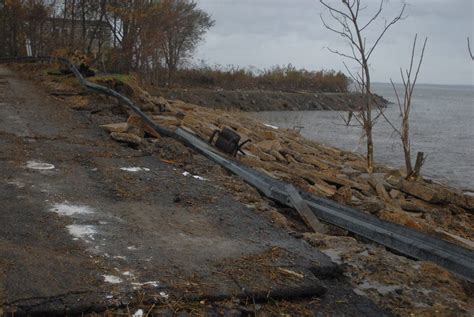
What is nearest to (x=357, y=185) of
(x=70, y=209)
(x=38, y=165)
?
(x=38, y=165)

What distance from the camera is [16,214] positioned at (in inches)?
184

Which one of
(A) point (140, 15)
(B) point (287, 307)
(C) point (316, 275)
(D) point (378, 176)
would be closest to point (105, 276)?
(B) point (287, 307)

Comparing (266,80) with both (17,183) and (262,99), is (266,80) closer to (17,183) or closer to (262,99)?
(262,99)

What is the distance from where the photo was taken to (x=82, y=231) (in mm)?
4391

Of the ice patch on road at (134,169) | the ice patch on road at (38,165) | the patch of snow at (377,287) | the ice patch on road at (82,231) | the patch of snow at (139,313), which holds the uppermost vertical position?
the ice patch on road at (38,165)

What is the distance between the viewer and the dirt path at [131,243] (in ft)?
11.2

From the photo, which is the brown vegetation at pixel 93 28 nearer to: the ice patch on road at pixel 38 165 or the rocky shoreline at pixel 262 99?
the rocky shoreline at pixel 262 99

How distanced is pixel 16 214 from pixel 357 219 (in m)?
2.76

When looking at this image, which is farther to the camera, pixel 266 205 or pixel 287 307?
pixel 266 205

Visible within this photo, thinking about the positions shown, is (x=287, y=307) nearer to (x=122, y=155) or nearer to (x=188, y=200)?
(x=188, y=200)

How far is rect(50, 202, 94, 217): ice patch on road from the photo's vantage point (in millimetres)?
4847

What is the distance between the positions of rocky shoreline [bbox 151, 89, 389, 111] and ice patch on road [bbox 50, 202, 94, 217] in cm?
3612

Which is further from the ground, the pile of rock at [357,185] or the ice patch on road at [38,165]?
the ice patch on road at [38,165]

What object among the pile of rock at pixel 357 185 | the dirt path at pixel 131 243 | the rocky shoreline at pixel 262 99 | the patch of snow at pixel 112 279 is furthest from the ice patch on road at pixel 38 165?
the rocky shoreline at pixel 262 99
